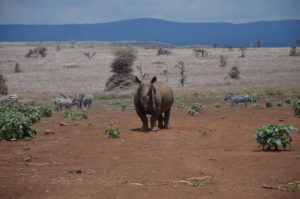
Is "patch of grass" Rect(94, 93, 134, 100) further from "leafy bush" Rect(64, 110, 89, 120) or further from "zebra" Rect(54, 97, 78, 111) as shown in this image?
"leafy bush" Rect(64, 110, 89, 120)

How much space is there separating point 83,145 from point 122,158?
2.42 metres

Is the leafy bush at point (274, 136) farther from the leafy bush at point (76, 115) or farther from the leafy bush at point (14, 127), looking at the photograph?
the leafy bush at point (76, 115)

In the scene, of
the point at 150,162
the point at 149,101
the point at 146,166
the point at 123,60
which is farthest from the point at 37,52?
the point at 146,166

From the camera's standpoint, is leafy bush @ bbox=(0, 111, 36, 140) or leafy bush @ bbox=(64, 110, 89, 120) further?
leafy bush @ bbox=(64, 110, 89, 120)

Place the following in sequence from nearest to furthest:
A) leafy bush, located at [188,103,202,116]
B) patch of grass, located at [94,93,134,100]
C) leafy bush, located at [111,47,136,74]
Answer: leafy bush, located at [188,103,202,116] < patch of grass, located at [94,93,134,100] < leafy bush, located at [111,47,136,74]

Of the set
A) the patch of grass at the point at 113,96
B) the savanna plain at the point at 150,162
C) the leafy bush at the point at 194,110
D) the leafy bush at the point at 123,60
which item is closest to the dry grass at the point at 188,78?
the leafy bush at the point at 123,60

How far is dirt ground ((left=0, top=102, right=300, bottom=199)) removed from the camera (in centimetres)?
855

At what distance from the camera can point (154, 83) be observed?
18.4 metres

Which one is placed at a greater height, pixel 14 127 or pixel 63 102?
pixel 63 102

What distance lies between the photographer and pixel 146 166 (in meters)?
10.7

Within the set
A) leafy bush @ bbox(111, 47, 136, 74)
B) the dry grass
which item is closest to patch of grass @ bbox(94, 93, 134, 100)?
leafy bush @ bbox(111, 47, 136, 74)

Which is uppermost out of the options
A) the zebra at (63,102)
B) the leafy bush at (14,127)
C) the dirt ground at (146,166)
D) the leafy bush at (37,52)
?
the leafy bush at (37,52)

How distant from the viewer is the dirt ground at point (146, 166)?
8554 mm

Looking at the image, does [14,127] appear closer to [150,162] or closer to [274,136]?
[150,162]
